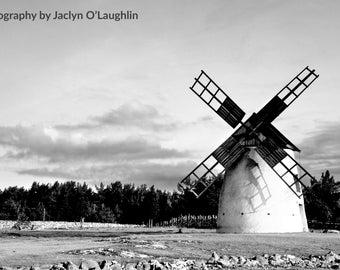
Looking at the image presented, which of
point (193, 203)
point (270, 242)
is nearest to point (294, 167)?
point (270, 242)

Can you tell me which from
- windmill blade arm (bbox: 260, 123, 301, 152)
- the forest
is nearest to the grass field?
windmill blade arm (bbox: 260, 123, 301, 152)

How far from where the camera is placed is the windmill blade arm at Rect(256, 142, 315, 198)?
29734 mm

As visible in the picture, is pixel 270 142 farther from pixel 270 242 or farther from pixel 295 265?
pixel 295 265

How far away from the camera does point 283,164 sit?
1174 inches

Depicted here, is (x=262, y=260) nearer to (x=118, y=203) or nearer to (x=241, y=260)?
(x=241, y=260)

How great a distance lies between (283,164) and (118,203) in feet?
225

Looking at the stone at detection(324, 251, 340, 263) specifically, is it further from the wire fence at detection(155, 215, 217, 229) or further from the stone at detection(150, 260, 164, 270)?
the wire fence at detection(155, 215, 217, 229)

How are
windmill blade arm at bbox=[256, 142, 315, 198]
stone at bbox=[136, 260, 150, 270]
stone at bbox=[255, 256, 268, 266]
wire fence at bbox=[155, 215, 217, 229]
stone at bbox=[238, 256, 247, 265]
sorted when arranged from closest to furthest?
stone at bbox=[136, 260, 150, 270]
stone at bbox=[238, 256, 247, 265]
stone at bbox=[255, 256, 268, 266]
windmill blade arm at bbox=[256, 142, 315, 198]
wire fence at bbox=[155, 215, 217, 229]

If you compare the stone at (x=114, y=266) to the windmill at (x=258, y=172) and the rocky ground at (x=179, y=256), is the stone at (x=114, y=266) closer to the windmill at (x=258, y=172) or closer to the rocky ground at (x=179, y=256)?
the rocky ground at (x=179, y=256)

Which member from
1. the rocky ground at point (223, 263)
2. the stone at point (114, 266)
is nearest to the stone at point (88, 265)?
the rocky ground at point (223, 263)

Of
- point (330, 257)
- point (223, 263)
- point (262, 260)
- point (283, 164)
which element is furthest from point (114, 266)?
point (283, 164)

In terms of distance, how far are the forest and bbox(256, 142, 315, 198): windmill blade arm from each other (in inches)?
772

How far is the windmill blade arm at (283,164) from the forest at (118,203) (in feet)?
64.4

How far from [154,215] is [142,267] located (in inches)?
2578
